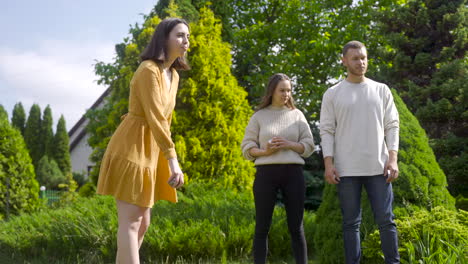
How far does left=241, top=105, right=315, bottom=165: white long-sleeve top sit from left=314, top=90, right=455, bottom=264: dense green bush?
1016 mm

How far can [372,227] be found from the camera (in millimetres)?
4535

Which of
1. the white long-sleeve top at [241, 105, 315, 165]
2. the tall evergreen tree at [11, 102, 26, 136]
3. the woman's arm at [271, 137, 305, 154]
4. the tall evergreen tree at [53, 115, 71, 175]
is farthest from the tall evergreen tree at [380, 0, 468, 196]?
the tall evergreen tree at [11, 102, 26, 136]

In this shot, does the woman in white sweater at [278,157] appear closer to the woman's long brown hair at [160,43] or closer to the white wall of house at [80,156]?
the woman's long brown hair at [160,43]

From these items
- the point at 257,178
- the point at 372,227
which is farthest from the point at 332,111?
the point at 372,227

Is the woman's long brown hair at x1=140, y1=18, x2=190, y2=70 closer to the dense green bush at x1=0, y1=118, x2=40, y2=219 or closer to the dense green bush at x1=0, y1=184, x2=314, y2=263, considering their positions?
the dense green bush at x1=0, y1=184, x2=314, y2=263

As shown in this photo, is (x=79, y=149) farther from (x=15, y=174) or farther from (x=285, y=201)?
(x=285, y=201)

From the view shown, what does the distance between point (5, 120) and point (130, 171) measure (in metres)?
7.15

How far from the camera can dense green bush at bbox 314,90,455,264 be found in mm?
4531

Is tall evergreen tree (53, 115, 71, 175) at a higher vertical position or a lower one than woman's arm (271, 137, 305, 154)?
higher

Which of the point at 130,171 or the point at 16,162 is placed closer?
the point at 130,171

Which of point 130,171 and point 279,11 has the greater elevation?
point 279,11

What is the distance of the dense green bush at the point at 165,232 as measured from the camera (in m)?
5.42

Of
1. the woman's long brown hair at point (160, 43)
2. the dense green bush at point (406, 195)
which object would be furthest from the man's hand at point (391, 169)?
the woman's long brown hair at point (160, 43)

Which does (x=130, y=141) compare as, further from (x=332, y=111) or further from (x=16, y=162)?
(x=16, y=162)
